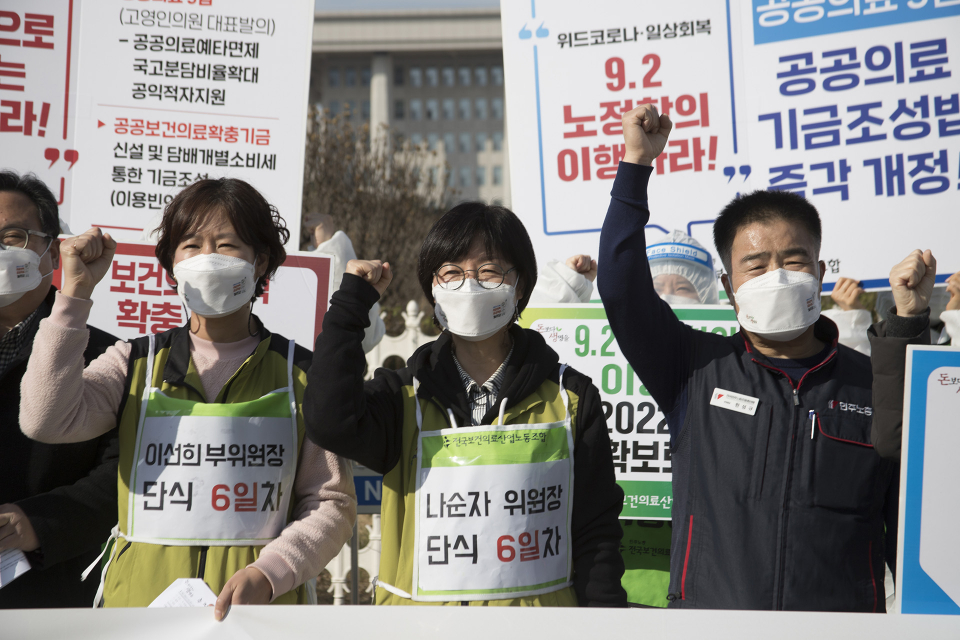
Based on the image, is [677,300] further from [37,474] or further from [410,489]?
[37,474]

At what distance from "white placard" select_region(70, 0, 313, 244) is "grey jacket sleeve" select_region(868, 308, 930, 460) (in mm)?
2818

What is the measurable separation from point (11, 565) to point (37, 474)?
0.27 metres

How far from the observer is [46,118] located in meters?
4.08

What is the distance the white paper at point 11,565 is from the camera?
217 cm

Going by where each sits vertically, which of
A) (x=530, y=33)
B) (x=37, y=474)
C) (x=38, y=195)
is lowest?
A: (x=37, y=474)

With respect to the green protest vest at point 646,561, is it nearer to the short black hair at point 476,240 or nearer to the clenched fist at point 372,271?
the short black hair at point 476,240

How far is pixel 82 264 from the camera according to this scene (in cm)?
218

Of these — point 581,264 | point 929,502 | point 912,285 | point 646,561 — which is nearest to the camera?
point 929,502

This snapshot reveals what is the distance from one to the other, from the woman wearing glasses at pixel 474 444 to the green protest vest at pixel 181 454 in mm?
275

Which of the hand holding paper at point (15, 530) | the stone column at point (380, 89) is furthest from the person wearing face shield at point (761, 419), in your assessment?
the stone column at point (380, 89)

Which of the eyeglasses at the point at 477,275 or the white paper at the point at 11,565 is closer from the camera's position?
the white paper at the point at 11,565

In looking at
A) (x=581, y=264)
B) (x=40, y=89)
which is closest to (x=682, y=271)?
(x=581, y=264)

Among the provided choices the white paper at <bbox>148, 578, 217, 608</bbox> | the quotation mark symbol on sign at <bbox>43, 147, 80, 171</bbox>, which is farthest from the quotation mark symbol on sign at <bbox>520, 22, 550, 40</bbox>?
the white paper at <bbox>148, 578, 217, 608</bbox>

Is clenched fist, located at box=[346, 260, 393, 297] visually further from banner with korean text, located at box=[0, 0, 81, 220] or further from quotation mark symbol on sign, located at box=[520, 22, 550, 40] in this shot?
quotation mark symbol on sign, located at box=[520, 22, 550, 40]
